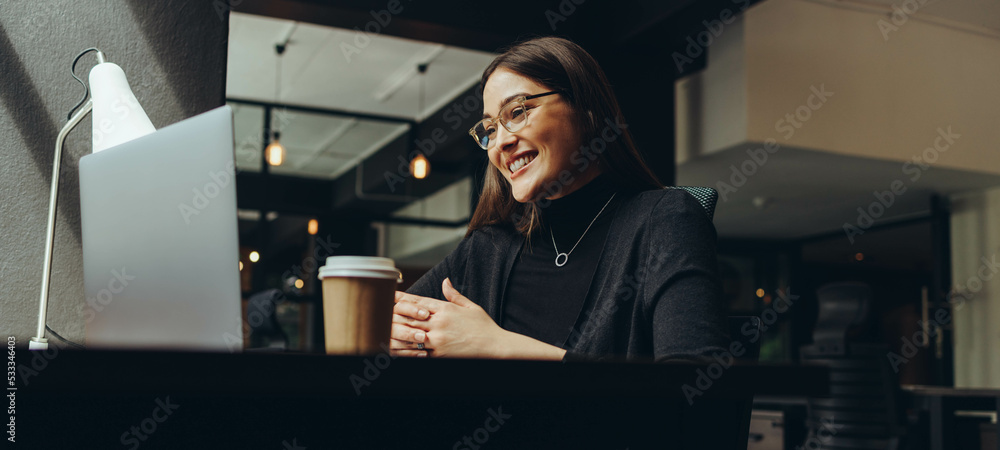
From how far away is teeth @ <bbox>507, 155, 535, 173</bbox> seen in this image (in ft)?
4.94

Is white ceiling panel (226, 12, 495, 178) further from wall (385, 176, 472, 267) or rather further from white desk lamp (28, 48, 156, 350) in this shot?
white desk lamp (28, 48, 156, 350)

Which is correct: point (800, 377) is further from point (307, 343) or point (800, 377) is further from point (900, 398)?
point (307, 343)

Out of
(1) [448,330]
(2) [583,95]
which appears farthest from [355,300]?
(2) [583,95]

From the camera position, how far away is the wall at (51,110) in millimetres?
1528

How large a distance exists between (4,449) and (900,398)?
3636 millimetres

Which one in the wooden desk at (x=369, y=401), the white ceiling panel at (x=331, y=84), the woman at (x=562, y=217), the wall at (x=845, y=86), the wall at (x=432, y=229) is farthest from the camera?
the wall at (x=432, y=229)

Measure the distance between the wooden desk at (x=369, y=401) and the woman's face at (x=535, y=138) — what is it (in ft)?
2.76

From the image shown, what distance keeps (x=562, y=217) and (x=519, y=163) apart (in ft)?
0.44

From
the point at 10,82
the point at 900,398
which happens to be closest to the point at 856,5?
the point at 900,398

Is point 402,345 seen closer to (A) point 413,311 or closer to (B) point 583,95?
(A) point 413,311

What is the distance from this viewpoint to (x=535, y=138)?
1.47m

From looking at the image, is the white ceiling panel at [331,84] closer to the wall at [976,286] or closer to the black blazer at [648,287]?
the black blazer at [648,287]

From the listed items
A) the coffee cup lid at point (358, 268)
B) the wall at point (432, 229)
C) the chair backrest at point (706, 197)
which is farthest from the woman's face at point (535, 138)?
the wall at point (432, 229)

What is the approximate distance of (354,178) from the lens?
25.6 feet
